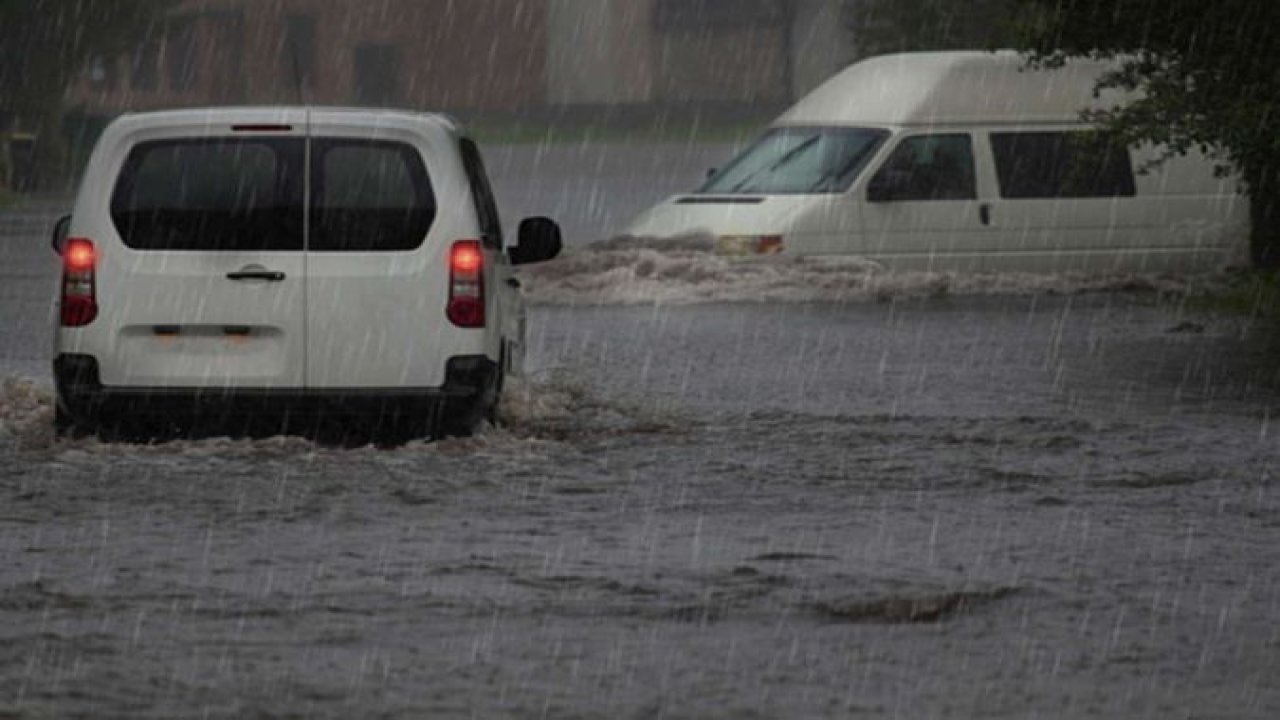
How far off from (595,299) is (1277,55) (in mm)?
7216

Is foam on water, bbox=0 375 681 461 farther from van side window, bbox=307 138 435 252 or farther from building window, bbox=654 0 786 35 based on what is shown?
building window, bbox=654 0 786 35

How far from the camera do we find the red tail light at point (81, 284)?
13.7m

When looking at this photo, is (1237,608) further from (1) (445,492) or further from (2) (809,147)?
(2) (809,147)

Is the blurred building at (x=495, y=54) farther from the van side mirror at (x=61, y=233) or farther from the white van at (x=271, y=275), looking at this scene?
the white van at (x=271, y=275)

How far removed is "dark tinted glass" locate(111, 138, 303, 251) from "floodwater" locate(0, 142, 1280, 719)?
3.26ft

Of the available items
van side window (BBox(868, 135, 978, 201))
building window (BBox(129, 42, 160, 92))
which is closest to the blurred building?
building window (BBox(129, 42, 160, 92))

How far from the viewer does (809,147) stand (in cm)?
2597

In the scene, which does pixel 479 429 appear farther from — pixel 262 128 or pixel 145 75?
pixel 145 75

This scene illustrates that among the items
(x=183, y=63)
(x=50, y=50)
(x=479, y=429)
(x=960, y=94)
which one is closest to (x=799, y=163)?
(x=960, y=94)

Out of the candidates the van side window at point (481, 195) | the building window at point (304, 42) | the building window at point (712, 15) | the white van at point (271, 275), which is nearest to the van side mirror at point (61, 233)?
the white van at point (271, 275)

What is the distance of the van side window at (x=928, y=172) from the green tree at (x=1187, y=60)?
2809 millimetres

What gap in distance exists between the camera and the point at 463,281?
545 inches

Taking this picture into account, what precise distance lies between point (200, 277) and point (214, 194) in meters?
0.37

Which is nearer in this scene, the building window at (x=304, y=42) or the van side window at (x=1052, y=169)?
the van side window at (x=1052, y=169)
